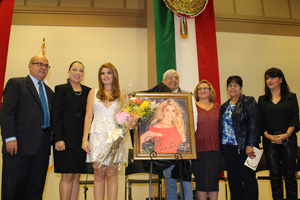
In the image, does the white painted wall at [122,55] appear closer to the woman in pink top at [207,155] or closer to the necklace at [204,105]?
the necklace at [204,105]

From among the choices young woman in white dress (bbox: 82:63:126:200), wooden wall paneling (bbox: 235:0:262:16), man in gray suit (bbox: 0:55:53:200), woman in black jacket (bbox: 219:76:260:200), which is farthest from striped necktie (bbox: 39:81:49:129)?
wooden wall paneling (bbox: 235:0:262:16)

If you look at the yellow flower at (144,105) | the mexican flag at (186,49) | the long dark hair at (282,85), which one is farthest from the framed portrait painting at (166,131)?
the mexican flag at (186,49)

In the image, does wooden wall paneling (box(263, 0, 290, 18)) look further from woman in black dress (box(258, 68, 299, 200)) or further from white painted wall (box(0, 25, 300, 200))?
woman in black dress (box(258, 68, 299, 200))

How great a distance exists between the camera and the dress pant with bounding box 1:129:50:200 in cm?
259

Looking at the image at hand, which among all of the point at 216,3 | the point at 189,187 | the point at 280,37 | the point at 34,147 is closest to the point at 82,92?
the point at 34,147

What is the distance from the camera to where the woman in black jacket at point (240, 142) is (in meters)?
3.09

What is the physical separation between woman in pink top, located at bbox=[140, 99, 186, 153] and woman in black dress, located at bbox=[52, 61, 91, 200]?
37.8 inches

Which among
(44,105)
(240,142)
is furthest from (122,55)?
(240,142)

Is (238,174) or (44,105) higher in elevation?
(44,105)

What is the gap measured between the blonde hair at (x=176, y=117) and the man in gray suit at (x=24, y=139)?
4.32ft

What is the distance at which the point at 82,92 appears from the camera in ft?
10.3

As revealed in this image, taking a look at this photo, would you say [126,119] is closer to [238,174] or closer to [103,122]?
[103,122]

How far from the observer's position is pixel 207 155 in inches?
122

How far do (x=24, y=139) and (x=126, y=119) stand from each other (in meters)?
1.22
